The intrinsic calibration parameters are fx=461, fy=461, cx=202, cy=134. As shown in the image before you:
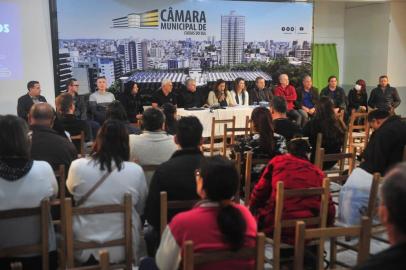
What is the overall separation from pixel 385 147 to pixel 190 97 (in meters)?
4.86

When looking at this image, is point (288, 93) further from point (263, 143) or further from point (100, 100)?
point (263, 143)

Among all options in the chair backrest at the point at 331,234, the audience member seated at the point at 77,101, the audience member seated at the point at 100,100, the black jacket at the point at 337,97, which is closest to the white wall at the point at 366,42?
the black jacket at the point at 337,97

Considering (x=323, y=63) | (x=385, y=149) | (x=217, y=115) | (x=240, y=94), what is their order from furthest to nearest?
1. (x=323, y=63)
2. (x=240, y=94)
3. (x=217, y=115)
4. (x=385, y=149)

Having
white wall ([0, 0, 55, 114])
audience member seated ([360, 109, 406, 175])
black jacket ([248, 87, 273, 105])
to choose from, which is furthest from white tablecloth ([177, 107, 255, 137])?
audience member seated ([360, 109, 406, 175])

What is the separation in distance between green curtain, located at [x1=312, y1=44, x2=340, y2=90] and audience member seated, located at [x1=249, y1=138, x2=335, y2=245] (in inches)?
320

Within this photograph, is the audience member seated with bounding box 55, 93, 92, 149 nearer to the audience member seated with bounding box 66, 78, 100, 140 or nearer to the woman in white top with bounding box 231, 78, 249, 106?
the audience member seated with bounding box 66, 78, 100, 140

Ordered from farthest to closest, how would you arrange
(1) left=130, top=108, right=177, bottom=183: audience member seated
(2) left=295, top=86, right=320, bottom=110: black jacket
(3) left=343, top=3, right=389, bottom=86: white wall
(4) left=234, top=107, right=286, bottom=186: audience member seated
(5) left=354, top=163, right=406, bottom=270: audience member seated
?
(3) left=343, top=3, right=389, bottom=86: white wall < (2) left=295, top=86, right=320, bottom=110: black jacket < (4) left=234, top=107, right=286, bottom=186: audience member seated < (1) left=130, top=108, right=177, bottom=183: audience member seated < (5) left=354, top=163, right=406, bottom=270: audience member seated

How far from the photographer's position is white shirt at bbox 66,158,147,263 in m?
2.40

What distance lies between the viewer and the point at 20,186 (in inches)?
91.2

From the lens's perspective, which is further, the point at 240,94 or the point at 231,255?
the point at 240,94

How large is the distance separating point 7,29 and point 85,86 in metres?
1.49

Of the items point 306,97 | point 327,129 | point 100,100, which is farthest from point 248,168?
point 306,97

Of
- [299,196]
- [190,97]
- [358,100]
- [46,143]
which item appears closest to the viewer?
[299,196]

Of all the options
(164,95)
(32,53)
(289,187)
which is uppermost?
(32,53)
